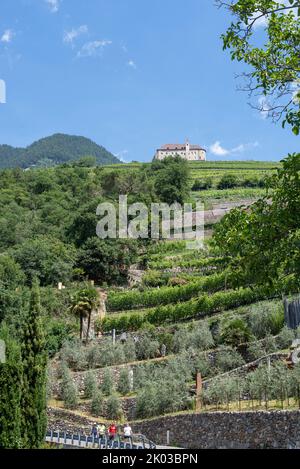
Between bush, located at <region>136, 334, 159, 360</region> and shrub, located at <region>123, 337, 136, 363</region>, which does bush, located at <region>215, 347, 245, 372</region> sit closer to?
bush, located at <region>136, 334, 159, 360</region>

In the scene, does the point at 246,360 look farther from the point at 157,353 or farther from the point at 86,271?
the point at 86,271

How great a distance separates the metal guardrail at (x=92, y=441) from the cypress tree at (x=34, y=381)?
1347 millimetres

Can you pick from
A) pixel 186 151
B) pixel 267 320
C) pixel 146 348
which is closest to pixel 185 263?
pixel 146 348

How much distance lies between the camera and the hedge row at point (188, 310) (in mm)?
40719

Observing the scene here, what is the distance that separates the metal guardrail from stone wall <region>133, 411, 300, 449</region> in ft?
5.92

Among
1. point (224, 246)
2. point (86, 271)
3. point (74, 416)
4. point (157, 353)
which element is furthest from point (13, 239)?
point (224, 246)

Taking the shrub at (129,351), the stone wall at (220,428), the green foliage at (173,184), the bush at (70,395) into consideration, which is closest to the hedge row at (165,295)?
the shrub at (129,351)

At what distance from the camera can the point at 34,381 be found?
75.8 feet

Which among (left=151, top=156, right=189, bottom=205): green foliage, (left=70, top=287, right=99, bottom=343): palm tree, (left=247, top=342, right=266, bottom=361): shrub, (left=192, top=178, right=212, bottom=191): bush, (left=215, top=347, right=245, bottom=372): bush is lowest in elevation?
(left=215, top=347, right=245, bottom=372): bush

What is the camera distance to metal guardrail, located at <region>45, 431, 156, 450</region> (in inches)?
845

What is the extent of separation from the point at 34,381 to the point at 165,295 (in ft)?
73.0

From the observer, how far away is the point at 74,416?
30.4 metres

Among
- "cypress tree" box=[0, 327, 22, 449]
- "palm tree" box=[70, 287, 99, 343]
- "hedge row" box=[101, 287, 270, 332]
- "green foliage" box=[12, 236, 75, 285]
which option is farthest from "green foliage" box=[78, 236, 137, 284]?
"cypress tree" box=[0, 327, 22, 449]

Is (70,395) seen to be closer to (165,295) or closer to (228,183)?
(165,295)
